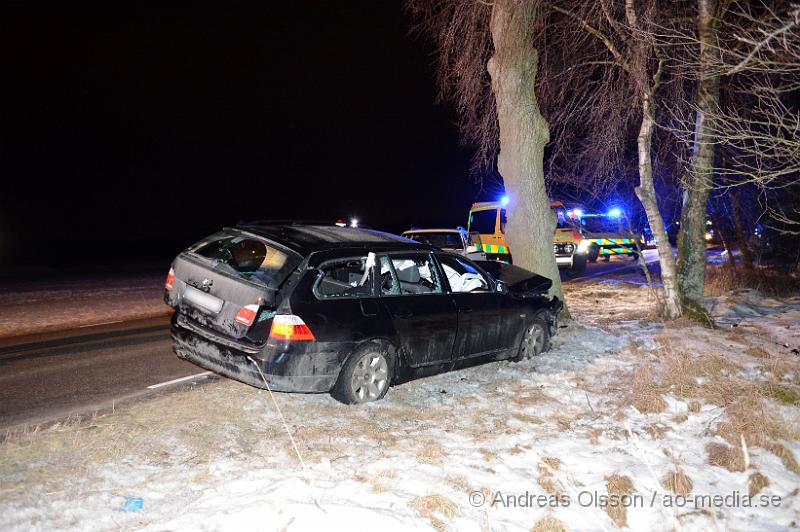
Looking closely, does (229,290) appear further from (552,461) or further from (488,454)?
(552,461)

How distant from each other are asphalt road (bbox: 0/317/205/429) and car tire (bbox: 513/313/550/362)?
148 inches

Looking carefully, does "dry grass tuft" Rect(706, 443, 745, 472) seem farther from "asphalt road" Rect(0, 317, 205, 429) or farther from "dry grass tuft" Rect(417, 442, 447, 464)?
"asphalt road" Rect(0, 317, 205, 429)

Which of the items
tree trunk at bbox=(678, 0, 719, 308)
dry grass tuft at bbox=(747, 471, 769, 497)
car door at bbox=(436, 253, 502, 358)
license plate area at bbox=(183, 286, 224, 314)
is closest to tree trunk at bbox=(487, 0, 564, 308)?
tree trunk at bbox=(678, 0, 719, 308)

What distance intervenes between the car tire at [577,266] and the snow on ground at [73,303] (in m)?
11.8

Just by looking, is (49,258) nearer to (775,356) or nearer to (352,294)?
(352,294)

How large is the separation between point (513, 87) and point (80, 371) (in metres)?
7.20

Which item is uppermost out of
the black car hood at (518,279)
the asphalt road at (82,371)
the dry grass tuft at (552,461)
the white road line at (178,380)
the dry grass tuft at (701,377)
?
the black car hood at (518,279)

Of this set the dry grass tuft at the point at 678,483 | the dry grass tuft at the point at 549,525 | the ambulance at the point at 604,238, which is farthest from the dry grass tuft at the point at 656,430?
the ambulance at the point at 604,238

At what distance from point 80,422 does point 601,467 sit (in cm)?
412

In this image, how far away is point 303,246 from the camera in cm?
540

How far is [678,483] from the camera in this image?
14.1ft

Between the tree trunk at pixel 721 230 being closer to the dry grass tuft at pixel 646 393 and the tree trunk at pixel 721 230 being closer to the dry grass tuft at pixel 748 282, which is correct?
the dry grass tuft at pixel 748 282

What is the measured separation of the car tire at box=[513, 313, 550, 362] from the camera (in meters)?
7.39

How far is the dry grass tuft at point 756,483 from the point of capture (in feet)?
14.3
